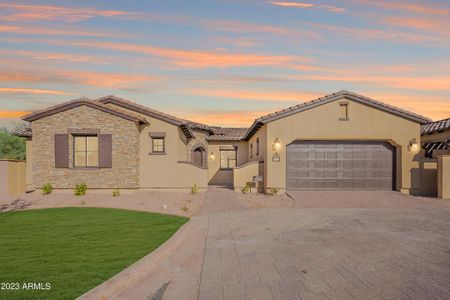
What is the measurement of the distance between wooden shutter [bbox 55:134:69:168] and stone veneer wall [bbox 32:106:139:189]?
180mm

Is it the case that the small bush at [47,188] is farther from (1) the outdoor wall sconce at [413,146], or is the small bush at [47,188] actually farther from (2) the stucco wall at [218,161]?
(1) the outdoor wall sconce at [413,146]

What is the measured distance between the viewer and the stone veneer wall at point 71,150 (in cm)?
1886

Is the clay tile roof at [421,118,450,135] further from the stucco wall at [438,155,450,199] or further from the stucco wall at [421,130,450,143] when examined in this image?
the stucco wall at [438,155,450,199]

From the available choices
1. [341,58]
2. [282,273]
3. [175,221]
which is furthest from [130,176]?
[282,273]

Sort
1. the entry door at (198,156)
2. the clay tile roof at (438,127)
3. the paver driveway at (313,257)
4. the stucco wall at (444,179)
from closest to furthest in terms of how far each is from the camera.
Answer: the paver driveway at (313,257), the stucco wall at (444,179), the clay tile roof at (438,127), the entry door at (198,156)

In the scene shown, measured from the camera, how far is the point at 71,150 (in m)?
19.0

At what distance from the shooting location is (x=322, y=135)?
741 inches

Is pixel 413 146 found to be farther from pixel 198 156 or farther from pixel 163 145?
pixel 198 156

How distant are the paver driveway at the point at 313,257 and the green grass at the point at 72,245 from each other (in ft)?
2.70

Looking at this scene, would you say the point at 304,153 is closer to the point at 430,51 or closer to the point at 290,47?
the point at 290,47

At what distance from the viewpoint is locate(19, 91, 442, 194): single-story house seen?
18781 millimetres

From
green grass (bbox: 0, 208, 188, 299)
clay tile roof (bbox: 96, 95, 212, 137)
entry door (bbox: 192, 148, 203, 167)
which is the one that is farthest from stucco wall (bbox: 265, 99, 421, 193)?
entry door (bbox: 192, 148, 203, 167)

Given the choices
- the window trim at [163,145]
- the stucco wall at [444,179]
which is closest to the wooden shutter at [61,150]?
the window trim at [163,145]

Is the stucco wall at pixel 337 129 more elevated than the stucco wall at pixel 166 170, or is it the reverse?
the stucco wall at pixel 337 129
